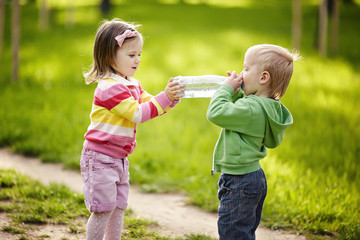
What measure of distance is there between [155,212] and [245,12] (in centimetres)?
1658

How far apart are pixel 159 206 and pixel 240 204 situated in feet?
5.39

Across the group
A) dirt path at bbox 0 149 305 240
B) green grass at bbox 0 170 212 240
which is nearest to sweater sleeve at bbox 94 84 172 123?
green grass at bbox 0 170 212 240

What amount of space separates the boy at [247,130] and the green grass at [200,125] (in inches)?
47.1

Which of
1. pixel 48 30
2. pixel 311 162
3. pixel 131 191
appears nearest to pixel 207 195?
pixel 131 191

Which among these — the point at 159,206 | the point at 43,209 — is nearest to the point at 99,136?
the point at 43,209

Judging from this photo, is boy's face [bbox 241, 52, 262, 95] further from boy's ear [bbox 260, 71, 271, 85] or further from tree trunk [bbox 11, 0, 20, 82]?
tree trunk [bbox 11, 0, 20, 82]

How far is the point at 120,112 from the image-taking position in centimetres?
238

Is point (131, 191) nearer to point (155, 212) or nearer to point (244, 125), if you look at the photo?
point (155, 212)

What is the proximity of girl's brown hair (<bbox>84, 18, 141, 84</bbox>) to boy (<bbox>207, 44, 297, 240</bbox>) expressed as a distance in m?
0.70

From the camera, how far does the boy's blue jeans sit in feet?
7.43

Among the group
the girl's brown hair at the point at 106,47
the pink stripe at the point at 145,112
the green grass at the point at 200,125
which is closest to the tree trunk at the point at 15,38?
the green grass at the point at 200,125

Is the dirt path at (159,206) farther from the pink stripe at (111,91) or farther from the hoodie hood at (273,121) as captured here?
the pink stripe at (111,91)

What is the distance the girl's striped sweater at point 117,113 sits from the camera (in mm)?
2383

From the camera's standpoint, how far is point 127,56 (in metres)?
2.47
